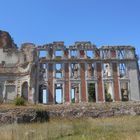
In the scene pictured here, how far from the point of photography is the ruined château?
44.4 m

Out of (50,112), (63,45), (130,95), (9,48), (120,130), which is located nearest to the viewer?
(120,130)

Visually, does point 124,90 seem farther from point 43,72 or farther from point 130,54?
point 43,72

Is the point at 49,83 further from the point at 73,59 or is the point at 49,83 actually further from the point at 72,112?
the point at 72,112

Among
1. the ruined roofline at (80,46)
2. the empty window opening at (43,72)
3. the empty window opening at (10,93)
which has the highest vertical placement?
the ruined roofline at (80,46)

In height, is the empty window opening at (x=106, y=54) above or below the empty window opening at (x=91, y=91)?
above

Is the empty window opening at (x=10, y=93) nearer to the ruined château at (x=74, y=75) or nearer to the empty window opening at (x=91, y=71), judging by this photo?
the ruined château at (x=74, y=75)

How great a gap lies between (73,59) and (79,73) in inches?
101

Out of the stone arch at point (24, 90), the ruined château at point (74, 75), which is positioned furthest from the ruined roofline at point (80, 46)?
the stone arch at point (24, 90)

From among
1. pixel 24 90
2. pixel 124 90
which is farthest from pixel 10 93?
pixel 124 90

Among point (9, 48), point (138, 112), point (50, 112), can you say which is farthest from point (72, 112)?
point (9, 48)

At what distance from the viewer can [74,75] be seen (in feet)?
151

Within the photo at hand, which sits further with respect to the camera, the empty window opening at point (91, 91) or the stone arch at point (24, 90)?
the empty window opening at point (91, 91)

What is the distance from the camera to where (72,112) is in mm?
31516

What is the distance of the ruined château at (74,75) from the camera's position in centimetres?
4438
